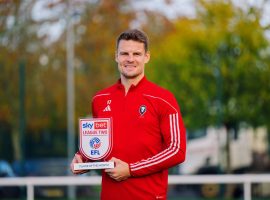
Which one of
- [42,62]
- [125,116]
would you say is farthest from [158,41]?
[125,116]

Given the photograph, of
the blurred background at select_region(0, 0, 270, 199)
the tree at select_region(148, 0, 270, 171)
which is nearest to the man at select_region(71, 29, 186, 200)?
the blurred background at select_region(0, 0, 270, 199)

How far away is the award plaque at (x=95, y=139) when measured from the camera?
14.7 ft

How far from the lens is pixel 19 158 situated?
65.1ft

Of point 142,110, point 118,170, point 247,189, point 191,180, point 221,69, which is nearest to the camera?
point 118,170

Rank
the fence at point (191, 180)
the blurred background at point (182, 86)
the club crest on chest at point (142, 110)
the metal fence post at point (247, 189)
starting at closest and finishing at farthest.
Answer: the club crest on chest at point (142, 110) → the fence at point (191, 180) → the metal fence post at point (247, 189) → the blurred background at point (182, 86)

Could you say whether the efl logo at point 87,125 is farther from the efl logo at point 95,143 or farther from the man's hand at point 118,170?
the man's hand at point 118,170

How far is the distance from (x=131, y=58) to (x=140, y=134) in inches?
15.3

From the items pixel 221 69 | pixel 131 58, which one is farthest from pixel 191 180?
pixel 221 69

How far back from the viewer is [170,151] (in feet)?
14.8

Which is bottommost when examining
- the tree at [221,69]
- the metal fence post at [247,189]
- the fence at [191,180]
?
the metal fence post at [247,189]

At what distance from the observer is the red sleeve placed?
449cm

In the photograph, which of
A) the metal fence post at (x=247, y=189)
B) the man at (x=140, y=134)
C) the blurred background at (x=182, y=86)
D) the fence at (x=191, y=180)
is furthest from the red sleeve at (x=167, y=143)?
the blurred background at (x=182, y=86)

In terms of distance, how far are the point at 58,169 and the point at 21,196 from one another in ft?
39.3

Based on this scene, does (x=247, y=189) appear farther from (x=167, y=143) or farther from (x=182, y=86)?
(x=182, y=86)
